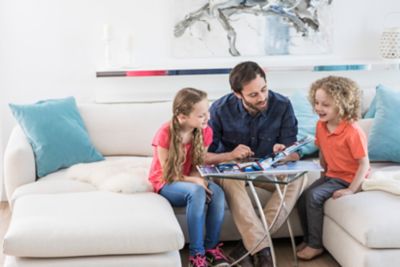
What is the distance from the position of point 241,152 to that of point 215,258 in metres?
0.53

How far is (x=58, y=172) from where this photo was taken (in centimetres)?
349

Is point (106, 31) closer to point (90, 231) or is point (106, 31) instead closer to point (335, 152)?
point (335, 152)

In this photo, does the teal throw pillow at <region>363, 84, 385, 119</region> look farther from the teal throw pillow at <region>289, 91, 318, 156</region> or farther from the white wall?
the white wall

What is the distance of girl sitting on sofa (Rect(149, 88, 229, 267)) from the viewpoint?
3.00m

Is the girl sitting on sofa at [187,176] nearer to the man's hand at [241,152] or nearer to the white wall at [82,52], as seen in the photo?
the man's hand at [241,152]

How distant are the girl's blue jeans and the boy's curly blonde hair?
0.73 meters

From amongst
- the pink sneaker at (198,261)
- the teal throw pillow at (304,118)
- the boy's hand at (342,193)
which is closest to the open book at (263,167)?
the boy's hand at (342,193)

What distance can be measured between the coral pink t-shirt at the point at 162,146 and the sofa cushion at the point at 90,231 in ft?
1.10

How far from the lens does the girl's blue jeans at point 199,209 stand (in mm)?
2928

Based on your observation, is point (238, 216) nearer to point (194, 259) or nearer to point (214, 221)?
point (214, 221)

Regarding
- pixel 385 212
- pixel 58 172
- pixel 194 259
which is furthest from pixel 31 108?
pixel 385 212

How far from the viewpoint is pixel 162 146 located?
120 inches

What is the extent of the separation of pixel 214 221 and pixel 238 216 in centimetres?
12

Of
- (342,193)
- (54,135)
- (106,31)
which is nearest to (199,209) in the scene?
(342,193)
